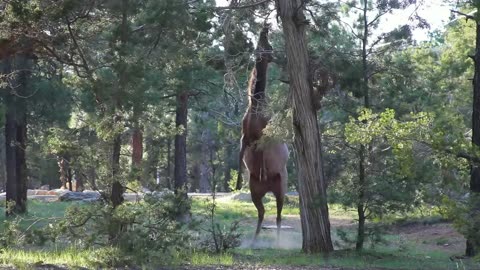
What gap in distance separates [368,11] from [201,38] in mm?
3911

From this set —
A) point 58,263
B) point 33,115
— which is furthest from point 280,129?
point 33,115

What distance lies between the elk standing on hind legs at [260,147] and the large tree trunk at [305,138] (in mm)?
618

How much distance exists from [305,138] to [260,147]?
133 centimetres

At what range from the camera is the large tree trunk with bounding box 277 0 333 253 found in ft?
37.3

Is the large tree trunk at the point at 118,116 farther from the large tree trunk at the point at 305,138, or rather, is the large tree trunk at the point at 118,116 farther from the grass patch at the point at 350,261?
the large tree trunk at the point at 305,138

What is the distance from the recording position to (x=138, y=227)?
8.77m

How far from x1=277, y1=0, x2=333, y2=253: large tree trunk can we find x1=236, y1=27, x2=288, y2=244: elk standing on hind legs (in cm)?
62

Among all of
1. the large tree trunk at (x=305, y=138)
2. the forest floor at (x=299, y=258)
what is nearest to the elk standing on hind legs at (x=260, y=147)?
the large tree trunk at (x=305, y=138)

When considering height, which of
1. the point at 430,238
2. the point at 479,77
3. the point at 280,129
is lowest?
the point at 430,238

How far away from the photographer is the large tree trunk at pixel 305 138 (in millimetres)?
11383

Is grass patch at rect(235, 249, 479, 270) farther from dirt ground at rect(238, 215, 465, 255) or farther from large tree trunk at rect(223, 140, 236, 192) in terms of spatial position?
large tree trunk at rect(223, 140, 236, 192)

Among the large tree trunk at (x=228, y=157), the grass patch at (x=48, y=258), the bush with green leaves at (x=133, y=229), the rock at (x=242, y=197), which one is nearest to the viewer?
the grass patch at (x=48, y=258)

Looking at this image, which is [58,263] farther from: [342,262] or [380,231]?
[380,231]

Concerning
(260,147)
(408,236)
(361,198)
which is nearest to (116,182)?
(260,147)
